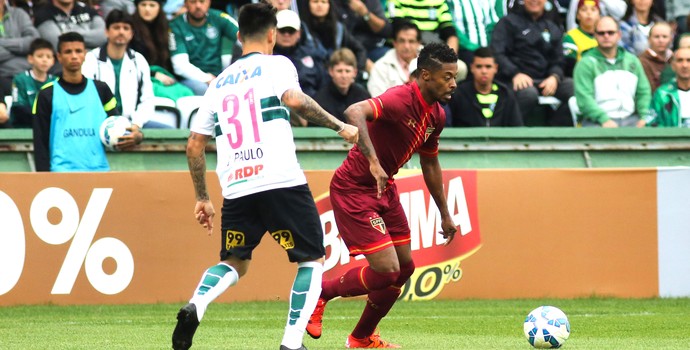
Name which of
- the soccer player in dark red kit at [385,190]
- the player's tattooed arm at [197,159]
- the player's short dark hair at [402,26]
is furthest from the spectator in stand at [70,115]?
the player's tattooed arm at [197,159]

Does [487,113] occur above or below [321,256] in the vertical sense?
below

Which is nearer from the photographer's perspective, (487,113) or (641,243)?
(641,243)

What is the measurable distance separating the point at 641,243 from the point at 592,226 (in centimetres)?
54

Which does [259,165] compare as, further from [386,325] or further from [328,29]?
[328,29]

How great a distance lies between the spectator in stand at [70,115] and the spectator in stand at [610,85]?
5.63m

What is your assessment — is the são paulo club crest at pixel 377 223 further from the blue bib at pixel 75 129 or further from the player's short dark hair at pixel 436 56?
the blue bib at pixel 75 129

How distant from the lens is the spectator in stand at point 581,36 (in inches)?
632

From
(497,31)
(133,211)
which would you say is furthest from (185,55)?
(497,31)

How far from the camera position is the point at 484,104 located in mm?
14344

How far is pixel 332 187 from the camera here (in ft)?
28.8

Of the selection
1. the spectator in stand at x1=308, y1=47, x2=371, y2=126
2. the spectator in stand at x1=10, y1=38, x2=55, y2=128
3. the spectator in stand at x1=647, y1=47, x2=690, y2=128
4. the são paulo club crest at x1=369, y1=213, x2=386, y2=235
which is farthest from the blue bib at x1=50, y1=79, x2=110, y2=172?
the spectator in stand at x1=647, y1=47, x2=690, y2=128

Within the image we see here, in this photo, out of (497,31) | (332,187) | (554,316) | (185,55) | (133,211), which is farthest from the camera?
(497,31)

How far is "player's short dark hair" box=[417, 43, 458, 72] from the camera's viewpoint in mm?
8180

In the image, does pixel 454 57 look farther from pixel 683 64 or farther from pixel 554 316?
pixel 683 64
